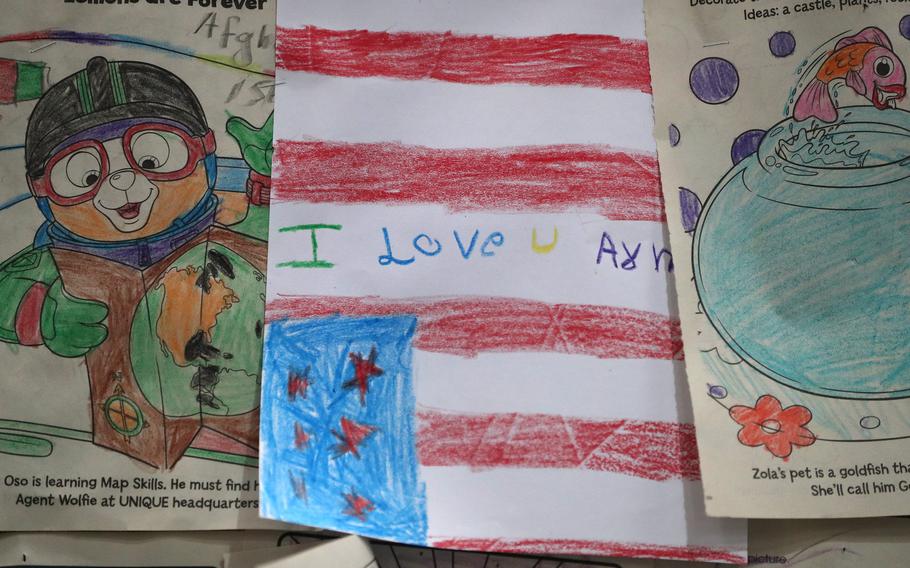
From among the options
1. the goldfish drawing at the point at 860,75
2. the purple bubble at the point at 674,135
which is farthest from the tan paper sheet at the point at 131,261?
the goldfish drawing at the point at 860,75

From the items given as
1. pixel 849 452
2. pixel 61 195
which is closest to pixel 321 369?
→ pixel 61 195

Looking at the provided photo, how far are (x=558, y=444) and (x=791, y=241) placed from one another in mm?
236

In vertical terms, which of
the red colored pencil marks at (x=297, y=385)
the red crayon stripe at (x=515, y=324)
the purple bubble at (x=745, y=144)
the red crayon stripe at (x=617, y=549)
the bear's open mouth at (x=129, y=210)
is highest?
the purple bubble at (x=745, y=144)

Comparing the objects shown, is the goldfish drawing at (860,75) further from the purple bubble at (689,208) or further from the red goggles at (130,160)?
the red goggles at (130,160)

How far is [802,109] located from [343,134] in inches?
14.1

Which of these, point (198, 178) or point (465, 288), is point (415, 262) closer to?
point (465, 288)

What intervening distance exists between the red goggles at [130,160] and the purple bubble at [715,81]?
1.26 ft

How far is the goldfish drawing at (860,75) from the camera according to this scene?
59 cm

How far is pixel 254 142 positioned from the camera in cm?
60

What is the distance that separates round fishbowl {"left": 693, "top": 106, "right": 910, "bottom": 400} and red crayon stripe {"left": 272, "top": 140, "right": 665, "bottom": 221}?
0.22 ft

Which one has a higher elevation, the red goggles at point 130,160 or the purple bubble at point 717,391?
the red goggles at point 130,160

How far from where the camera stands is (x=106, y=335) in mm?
575

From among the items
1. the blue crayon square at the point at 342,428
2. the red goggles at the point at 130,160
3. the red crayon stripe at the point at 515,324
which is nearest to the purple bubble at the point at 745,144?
the red crayon stripe at the point at 515,324

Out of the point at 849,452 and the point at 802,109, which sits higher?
the point at 802,109
